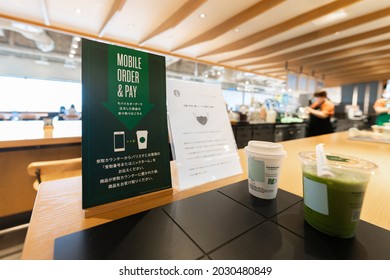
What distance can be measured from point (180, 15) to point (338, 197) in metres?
3.14

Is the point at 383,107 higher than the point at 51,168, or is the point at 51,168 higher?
the point at 383,107

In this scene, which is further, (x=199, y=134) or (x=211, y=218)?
(x=199, y=134)

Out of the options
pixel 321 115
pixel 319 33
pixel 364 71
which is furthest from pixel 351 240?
pixel 364 71

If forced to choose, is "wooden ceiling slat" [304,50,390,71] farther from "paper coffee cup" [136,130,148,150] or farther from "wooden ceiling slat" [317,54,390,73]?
"paper coffee cup" [136,130,148,150]

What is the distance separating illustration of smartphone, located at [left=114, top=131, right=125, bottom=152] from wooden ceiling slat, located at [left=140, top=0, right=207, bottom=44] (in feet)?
8.38

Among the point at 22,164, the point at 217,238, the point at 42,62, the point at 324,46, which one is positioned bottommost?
the point at 22,164

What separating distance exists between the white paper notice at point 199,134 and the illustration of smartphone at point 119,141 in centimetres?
16

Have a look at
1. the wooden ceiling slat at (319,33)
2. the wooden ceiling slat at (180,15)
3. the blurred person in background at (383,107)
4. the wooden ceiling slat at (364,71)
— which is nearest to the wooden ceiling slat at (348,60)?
the wooden ceiling slat at (364,71)

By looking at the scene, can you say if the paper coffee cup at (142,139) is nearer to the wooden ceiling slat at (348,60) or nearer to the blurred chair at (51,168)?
the blurred chair at (51,168)

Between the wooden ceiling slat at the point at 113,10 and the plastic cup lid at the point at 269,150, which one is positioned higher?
the wooden ceiling slat at the point at 113,10

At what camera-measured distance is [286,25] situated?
3.11 meters

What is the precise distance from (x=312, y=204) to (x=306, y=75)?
7535mm

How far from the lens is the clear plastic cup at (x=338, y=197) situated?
0.35 metres

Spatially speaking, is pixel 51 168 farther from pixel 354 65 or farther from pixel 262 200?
pixel 354 65
